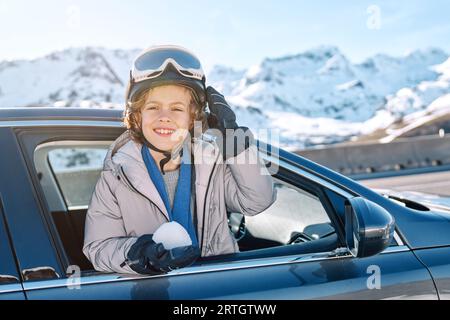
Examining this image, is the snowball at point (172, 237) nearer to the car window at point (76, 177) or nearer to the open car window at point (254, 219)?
the open car window at point (254, 219)

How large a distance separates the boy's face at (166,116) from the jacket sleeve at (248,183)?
258mm

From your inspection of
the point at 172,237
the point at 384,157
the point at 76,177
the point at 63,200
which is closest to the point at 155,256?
the point at 172,237

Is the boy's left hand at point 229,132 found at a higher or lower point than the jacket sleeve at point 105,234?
higher

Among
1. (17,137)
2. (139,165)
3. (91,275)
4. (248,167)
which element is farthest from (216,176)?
(17,137)

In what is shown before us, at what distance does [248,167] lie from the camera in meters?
1.98

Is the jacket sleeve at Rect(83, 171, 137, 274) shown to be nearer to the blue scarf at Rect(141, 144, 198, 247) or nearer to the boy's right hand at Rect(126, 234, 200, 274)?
the boy's right hand at Rect(126, 234, 200, 274)

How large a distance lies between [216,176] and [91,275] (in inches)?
25.5

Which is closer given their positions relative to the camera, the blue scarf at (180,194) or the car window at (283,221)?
the blue scarf at (180,194)

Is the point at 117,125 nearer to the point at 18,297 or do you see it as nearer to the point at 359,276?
the point at 18,297

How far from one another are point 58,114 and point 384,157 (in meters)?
12.6

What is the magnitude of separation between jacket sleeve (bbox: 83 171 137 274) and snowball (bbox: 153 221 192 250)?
0.15m

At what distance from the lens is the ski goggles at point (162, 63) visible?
2.01m

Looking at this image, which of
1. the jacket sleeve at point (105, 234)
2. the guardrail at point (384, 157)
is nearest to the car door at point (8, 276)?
the jacket sleeve at point (105, 234)

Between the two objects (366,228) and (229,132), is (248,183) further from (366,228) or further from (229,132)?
(366,228)
